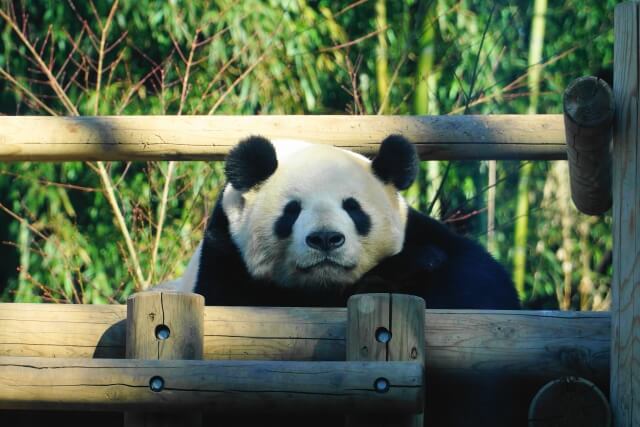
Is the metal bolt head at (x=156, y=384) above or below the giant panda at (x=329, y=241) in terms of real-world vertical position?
below

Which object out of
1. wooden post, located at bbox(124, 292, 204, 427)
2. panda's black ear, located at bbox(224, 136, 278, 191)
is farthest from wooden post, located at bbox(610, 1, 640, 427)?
panda's black ear, located at bbox(224, 136, 278, 191)

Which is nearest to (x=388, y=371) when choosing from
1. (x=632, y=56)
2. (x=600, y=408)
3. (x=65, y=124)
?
(x=600, y=408)

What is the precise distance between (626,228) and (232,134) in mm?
1569

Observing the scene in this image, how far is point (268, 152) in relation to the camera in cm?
306

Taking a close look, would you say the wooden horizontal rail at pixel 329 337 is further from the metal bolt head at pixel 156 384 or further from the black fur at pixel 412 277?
the black fur at pixel 412 277

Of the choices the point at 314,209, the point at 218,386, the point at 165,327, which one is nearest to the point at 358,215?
the point at 314,209

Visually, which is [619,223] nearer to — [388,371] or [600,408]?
[600,408]

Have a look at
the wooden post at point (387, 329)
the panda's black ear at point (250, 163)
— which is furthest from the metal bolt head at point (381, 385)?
the panda's black ear at point (250, 163)

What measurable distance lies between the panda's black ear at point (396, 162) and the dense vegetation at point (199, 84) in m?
1.73

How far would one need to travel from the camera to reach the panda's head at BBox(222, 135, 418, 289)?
2896 mm

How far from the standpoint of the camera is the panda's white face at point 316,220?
288 centimetres

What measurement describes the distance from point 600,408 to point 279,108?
3905 millimetres

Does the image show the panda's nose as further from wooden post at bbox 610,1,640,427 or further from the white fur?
wooden post at bbox 610,1,640,427

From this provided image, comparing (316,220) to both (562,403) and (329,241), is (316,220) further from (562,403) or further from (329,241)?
(562,403)
